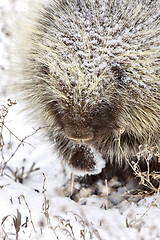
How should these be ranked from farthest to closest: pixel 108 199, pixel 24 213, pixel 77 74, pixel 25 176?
1. pixel 25 176
2. pixel 108 199
3. pixel 24 213
4. pixel 77 74

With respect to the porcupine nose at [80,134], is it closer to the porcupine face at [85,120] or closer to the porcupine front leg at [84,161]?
the porcupine face at [85,120]

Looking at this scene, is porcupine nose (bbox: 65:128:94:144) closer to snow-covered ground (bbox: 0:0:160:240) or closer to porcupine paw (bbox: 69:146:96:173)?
snow-covered ground (bbox: 0:0:160:240)

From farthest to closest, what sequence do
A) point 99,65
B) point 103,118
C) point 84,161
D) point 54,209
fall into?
point 84,161 → point 54,209 → point 103,118 → point 99,65

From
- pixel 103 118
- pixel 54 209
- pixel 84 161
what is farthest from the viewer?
pixel 84 161

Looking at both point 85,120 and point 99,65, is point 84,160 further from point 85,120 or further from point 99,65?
point 99,65

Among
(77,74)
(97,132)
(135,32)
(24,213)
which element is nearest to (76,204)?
(24,213)

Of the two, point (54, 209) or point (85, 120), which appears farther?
point (54, 209)

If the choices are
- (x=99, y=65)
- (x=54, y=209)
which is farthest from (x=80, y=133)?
(x=54, y=209)

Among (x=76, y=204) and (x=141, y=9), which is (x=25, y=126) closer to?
(x=76, y=204)

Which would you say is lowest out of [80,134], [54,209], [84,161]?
[54,209]
